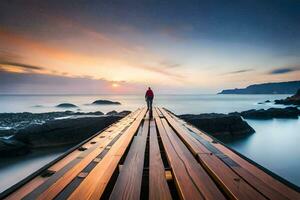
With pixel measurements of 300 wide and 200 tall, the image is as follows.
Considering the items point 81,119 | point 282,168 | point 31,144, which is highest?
point 81,119

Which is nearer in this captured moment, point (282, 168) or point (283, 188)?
point (283, 188)

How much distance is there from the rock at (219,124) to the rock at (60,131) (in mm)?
6614

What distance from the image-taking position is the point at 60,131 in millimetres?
14656

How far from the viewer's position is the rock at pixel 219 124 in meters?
17.0

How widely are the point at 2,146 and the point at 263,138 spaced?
2000 centimetres

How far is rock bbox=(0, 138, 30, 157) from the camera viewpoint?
39.3 ft

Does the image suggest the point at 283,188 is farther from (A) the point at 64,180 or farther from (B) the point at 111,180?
(A) the point at 64,180

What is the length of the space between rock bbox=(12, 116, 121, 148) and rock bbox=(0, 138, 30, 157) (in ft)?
1.96

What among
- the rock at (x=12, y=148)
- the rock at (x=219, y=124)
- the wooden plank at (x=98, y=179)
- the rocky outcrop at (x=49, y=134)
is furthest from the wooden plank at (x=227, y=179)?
the rock at (x=219, y=124)

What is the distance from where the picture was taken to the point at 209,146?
4.17 meters

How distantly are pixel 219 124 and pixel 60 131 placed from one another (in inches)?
482

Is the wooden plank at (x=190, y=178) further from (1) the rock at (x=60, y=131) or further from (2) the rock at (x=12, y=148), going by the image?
(1) the rock at (x=60, y=131)

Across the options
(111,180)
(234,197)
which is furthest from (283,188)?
(111,180)

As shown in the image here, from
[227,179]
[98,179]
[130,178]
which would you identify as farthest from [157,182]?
[227,179]
